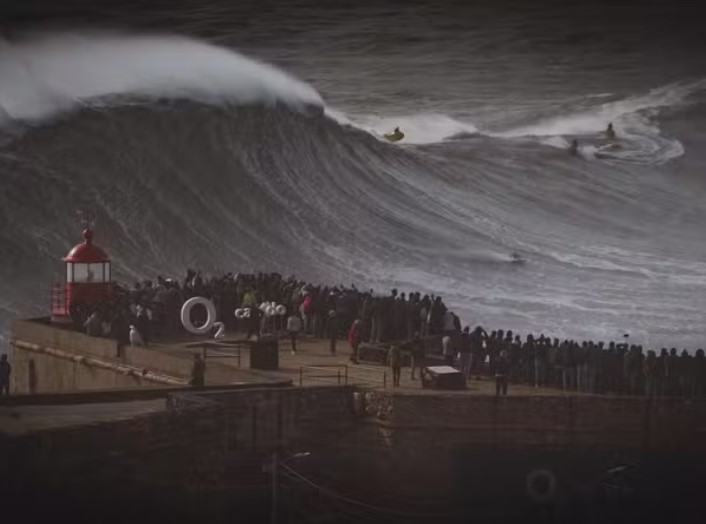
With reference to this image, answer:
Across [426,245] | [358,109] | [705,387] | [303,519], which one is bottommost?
[303,519]

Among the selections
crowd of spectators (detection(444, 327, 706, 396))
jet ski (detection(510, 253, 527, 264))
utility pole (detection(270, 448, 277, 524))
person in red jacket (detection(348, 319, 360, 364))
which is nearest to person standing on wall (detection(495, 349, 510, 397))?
crowd of spectators (detection(444, 327, 706, 396))

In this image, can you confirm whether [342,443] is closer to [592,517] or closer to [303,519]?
[303,519]

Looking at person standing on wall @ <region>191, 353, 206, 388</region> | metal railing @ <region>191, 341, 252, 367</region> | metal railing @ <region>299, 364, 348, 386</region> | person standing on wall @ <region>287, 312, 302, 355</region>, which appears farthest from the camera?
person standing on wall @ <region>287, 312, 302, 355</region>

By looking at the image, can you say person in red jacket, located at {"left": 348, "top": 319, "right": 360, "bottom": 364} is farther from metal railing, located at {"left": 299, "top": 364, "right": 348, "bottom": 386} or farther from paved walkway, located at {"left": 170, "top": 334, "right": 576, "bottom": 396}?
metal railing, located at {"left": 299, "top": 364, "right": 348, "bottom": 386}

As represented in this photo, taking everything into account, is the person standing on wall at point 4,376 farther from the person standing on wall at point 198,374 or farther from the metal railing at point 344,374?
the metal railing at point 344,374

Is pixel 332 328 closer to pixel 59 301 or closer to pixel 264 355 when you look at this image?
pixel 264 355

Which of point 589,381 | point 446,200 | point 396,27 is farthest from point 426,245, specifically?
point 589,381
